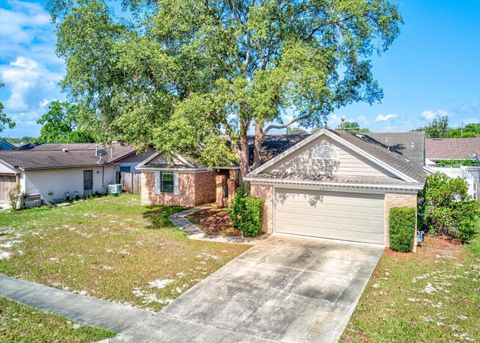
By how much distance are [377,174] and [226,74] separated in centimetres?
719

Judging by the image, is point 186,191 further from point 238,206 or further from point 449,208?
point 449,208

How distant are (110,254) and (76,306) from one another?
13.5 ft

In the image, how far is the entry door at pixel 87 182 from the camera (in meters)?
25.4

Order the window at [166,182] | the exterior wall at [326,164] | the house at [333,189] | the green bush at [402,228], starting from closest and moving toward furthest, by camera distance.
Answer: the green bush at [402,228], the house at [333,189], the exterior wall at [326,164], the window at [166,182]

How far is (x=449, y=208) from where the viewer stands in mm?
13875

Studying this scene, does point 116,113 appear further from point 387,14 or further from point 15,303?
point 387,14

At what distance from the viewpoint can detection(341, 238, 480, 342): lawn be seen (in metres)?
7.14

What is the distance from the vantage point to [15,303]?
851cm

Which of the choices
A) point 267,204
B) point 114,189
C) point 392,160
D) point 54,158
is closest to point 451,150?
point 392,160

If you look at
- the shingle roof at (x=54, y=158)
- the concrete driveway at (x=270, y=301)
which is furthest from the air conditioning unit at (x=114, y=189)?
the concrete driveway at (x=270, y=301)

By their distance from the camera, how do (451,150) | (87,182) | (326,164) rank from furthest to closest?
1. (451,150)
2. (87,182)
3. (326,164)

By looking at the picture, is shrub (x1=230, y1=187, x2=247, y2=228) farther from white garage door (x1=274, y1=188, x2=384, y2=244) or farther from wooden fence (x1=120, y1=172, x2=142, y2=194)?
wooden fence (x1=120, y1=172, x2=142, y2=194)

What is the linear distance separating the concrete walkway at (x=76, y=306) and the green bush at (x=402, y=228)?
8738mm

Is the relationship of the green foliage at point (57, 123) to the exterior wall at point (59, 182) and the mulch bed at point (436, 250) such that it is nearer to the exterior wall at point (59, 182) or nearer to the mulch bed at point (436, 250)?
the exterior wall at point (59, 182)
